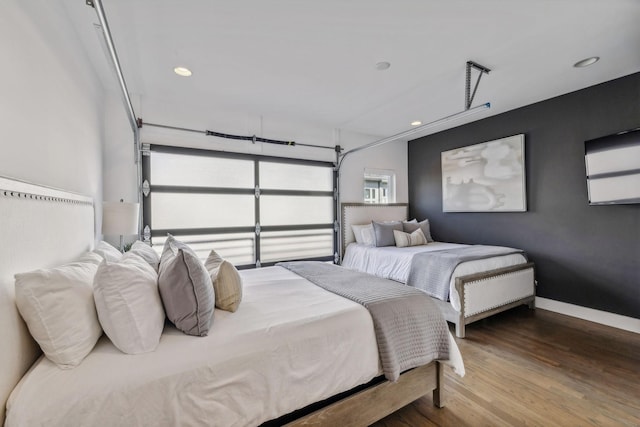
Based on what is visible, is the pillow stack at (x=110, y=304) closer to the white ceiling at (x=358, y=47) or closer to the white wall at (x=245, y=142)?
the white ceiling at (x=358, y=47)

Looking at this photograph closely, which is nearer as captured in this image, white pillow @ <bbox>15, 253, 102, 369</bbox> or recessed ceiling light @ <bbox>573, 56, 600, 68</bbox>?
white pillow @ <bbox>15, 253, 102, 369</bbox>

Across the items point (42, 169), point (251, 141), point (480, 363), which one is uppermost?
point (251, 141)

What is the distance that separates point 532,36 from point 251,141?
314 centimetres

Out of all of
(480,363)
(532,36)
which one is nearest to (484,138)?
(532,36)

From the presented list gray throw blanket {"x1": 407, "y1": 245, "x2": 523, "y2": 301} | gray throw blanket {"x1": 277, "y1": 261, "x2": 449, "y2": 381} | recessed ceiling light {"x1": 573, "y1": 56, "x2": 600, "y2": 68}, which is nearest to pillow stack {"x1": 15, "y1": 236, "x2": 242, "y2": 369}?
gray throw blanket {"x1": 277, "y1": 261, "x2": 449, "y2": 381}

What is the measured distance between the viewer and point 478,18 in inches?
75.0

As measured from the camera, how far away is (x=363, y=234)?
14.4 ft

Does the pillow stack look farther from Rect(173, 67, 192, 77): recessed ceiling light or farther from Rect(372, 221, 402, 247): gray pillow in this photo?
Rect(372, 221, 402, 247): gray pillow

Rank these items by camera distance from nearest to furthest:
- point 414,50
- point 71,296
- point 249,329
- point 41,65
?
point 71,296 → point 249,329 → point 41,65 → point 414,50

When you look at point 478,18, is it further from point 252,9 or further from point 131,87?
point 131,87

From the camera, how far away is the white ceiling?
1.82 m

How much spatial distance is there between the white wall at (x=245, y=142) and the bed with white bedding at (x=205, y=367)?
1464 millimetres

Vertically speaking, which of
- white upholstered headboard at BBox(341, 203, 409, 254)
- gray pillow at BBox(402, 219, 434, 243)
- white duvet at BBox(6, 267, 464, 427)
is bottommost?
white duvet at BBox(6, 267, 464, 427)

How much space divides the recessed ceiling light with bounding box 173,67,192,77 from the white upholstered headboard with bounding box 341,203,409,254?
9.24ft
